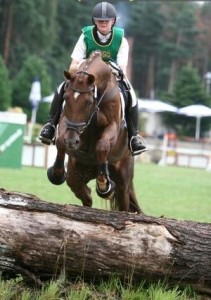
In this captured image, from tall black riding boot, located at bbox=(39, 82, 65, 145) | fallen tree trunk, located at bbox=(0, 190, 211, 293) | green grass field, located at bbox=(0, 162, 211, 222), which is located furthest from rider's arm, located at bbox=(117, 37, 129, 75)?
fallen tree trunk, located at bbox=(0, 190, 211, 293)

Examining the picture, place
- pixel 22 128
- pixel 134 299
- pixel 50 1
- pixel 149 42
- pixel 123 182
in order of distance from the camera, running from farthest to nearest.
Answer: pixel 149 42, pixel 50 1, pixel 22 128, pixel 123 182, pixel 134 299

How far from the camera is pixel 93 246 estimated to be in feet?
16.2

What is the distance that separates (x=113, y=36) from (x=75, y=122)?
1.38m

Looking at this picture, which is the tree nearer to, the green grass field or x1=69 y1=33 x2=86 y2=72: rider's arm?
the green grass field

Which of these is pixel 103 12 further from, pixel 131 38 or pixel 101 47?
pixel 131 38

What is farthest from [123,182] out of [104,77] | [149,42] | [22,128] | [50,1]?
[149,42]

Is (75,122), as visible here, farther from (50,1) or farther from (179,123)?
(50,1)

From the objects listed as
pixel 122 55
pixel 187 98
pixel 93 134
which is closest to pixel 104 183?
pixel 93 134

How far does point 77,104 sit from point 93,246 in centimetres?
178

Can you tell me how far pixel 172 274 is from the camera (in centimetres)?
501

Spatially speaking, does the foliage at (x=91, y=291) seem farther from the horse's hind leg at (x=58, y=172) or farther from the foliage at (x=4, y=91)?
the foliage at (x=4, y=91)

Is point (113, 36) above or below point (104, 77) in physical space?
above

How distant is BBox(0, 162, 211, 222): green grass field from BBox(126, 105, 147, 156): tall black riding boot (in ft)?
4.10

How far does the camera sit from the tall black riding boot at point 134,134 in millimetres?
7340
